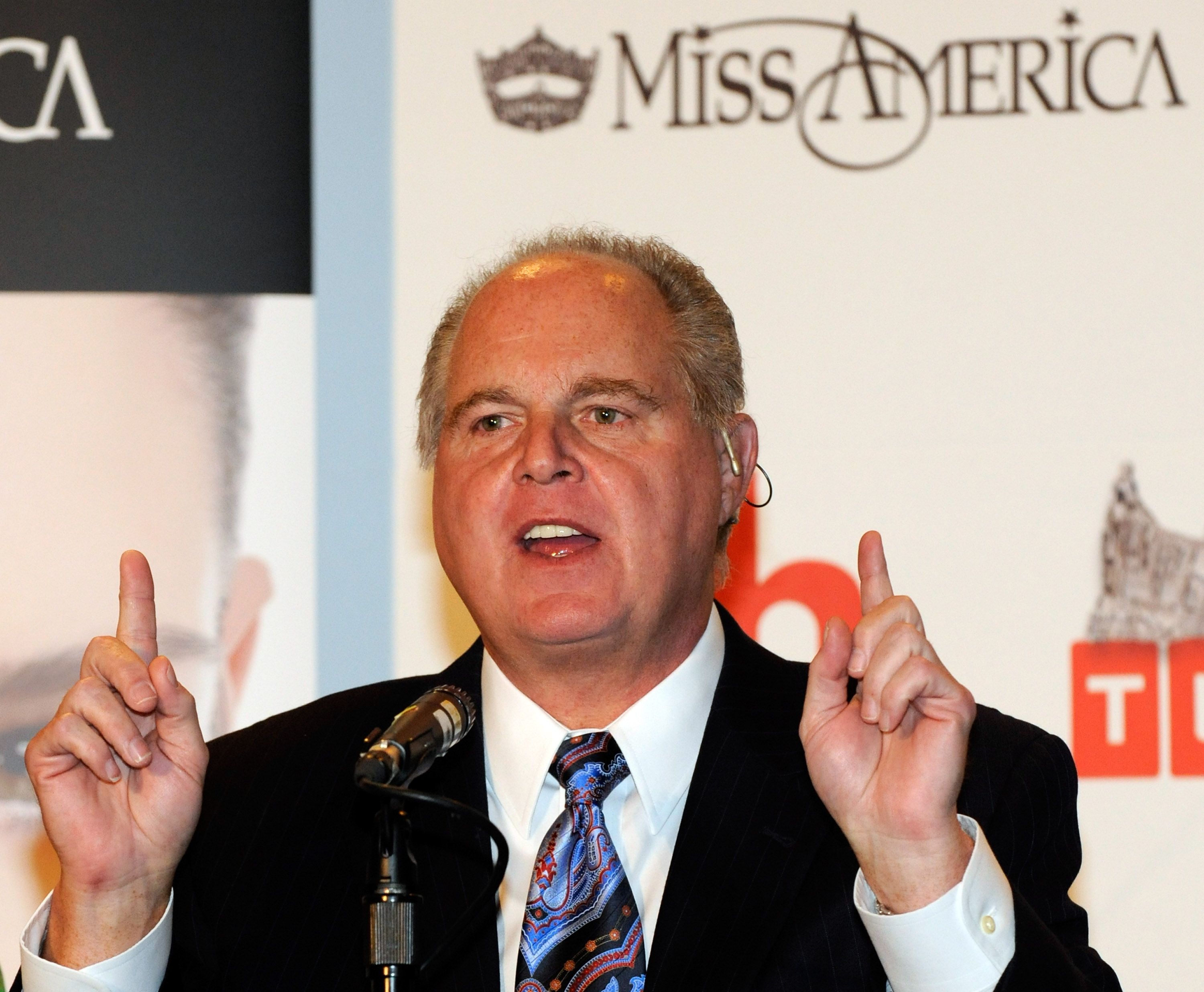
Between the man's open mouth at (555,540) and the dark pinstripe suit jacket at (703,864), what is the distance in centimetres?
37

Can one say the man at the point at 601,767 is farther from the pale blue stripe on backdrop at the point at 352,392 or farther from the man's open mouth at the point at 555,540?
the pale blue stripe on backdrop at the point at 352,392

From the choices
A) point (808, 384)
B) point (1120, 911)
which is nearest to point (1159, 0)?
point (808, 384)

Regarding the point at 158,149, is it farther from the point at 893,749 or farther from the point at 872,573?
the point at 893,749

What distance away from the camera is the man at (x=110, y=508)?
3.18 metres

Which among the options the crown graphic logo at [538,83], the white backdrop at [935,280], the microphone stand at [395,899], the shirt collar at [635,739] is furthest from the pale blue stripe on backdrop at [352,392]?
the microphone stand at [395,899]

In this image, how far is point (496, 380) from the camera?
97.3 inches

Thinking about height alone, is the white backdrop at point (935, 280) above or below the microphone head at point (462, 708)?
above

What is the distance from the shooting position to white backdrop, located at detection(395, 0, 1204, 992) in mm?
3027

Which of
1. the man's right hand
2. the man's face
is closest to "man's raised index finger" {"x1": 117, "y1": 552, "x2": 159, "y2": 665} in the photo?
the man's right hand

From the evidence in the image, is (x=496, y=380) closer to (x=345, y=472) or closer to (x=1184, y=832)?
(x=345, y=472)

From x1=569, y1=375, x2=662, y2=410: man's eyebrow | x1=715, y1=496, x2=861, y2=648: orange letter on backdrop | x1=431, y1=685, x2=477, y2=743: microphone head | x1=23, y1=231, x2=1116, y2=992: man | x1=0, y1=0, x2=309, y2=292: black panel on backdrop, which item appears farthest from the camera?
x1=0, y1=0, x2=309, y2=292: black panel on backdrop

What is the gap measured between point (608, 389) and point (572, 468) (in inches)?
6.5

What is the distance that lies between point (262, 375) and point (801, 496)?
3.97ft

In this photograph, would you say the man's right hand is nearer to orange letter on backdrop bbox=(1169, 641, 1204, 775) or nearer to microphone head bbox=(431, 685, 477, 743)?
microphone head bbox=(431, 685, 477, 743)
